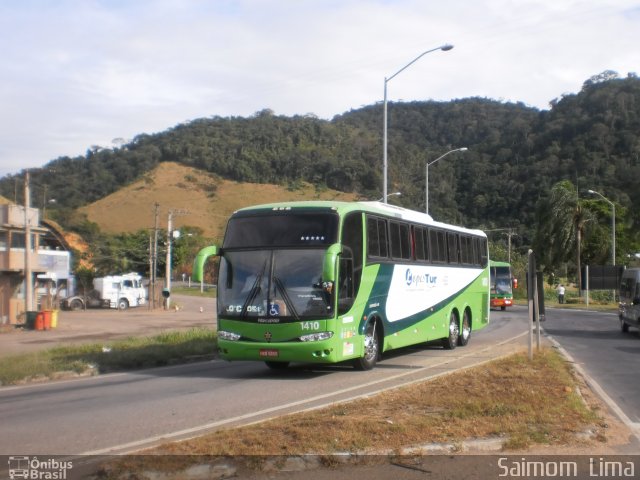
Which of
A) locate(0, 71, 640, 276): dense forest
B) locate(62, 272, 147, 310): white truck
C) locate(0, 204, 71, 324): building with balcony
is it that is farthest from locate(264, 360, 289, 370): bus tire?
locate(0, 71, 640, 276): dense forest

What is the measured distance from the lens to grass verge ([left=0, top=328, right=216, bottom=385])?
1602 cm

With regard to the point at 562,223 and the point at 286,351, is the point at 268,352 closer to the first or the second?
the point at 286,351

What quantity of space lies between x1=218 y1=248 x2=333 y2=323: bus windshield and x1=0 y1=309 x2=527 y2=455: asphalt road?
1.32 m

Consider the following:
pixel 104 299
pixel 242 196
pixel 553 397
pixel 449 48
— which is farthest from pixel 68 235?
pixel 553 397

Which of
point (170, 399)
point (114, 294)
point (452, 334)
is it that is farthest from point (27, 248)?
point (170, 399)

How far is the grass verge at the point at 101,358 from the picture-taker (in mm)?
16016

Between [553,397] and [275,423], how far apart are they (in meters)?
4.34

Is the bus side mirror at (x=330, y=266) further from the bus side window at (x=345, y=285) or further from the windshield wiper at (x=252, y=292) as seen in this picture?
the windshield wiper at (x=252, y=292)

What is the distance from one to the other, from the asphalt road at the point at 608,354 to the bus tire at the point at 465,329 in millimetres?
2838

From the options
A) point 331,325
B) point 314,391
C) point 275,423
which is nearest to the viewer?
point 275,423

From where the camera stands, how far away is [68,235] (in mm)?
72688

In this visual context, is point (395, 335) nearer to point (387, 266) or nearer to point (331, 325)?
point (387, 266)

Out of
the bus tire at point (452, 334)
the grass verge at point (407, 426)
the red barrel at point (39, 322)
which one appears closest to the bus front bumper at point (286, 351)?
the grass verge at point (407, 426)

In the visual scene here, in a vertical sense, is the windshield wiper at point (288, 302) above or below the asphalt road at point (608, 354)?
above
